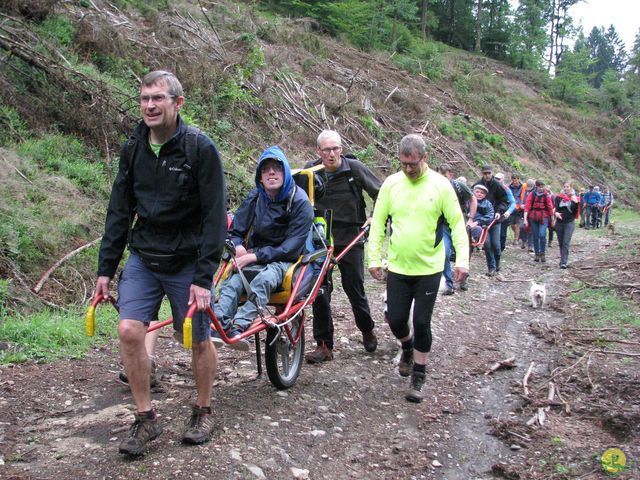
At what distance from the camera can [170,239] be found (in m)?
3.73

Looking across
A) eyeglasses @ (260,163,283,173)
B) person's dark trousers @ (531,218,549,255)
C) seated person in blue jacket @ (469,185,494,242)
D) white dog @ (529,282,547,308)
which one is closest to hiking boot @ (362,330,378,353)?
eyeglasses @ (260,163,283,173)

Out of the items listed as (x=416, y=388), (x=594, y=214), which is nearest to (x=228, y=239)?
(x=416, y=388)

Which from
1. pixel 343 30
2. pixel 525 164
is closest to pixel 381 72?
pixel 343 30

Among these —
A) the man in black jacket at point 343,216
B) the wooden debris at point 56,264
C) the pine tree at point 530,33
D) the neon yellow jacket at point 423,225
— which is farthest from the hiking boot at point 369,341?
the pine tree at point 530,33

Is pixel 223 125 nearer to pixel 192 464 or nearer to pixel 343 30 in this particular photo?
pixel 192 464

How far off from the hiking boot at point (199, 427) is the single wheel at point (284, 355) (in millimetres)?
865

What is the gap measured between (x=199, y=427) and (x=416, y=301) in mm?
2313

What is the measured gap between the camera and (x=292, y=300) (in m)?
Result: 4.75

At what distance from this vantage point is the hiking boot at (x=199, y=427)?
3.87m

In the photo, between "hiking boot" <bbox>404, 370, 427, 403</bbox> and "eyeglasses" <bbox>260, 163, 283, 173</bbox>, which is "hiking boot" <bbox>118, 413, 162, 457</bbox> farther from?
"hiking boot" <bbox>404, 370, 427, 403</bbox>

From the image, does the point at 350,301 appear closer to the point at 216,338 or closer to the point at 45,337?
the point at 216,338

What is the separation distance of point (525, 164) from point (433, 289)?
2784 centimetres

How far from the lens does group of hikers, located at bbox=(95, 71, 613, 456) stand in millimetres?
3645

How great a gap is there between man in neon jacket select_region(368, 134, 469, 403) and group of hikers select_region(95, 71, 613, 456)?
0.03 feet
